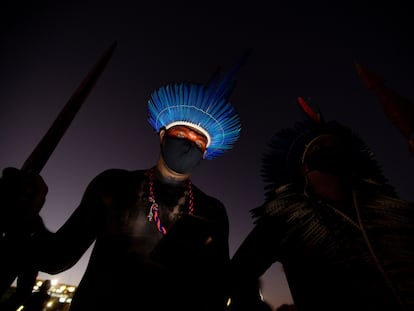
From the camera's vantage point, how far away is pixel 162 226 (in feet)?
9.73

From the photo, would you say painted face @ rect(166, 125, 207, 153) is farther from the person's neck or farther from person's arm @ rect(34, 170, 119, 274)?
person's arm @ rect(34, 170, 119, 274)

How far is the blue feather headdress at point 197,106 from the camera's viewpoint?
386cm

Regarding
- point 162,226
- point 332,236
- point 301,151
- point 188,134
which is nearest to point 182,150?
point 188,134

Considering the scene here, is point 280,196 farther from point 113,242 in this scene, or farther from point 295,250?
point 113,242

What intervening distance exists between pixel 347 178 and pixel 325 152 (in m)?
0.35

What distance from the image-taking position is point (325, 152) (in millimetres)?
2457

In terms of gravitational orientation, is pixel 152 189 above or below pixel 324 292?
above

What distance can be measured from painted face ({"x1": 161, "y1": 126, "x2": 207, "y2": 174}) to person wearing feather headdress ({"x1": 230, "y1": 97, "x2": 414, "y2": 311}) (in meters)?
1.29

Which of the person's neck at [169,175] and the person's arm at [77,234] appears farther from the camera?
the person's neck at [169,175]

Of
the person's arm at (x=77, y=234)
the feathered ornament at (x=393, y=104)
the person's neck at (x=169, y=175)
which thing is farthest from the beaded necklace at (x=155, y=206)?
the feathered ornament at (x=393, y=104)

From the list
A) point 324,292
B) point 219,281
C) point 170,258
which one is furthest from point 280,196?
point 170,258

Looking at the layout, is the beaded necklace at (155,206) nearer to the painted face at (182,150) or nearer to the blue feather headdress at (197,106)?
the painted face at (182,150)

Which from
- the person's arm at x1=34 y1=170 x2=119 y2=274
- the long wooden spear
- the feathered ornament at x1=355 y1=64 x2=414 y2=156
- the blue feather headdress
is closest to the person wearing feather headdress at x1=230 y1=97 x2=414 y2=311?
the blue feather headdress

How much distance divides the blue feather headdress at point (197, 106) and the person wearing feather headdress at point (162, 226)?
17 millimetres
